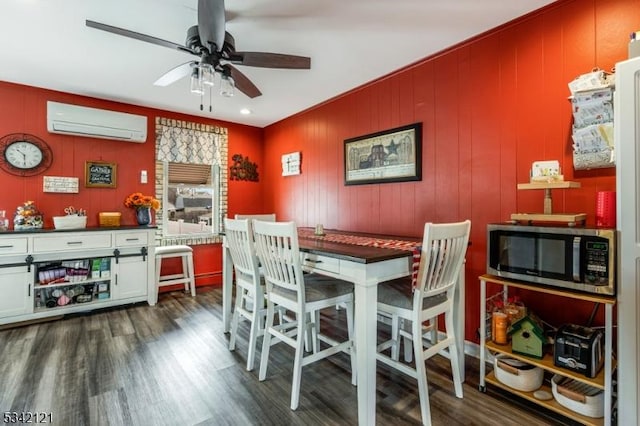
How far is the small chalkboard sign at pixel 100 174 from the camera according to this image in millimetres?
3619

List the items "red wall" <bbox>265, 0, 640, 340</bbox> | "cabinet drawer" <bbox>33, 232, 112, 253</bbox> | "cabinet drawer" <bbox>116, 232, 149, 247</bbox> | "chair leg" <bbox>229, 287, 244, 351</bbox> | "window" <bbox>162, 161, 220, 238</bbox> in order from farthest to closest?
"window" <bbox>162, 161, 220, 238</bbox> → "cabinet drawer" <bbox>116, 232, 149, 247</bbox> → "cabinet drawer" <bbox>33, 232, 112, 253</bbox> → "chair leg" <bbox>229, 287, 244, 351</bbox> → "red wall" <bbox>265, 0, 640, 340</bbox>

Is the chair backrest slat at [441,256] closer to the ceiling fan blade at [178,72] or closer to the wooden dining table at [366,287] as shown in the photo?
the wooden dining table at [366,287]

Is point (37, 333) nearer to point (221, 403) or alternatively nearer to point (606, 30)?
point (221, 403)

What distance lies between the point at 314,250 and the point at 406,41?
178cm

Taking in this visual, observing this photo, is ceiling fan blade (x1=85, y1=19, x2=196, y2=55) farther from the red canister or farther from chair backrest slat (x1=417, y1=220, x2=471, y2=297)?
the red canister

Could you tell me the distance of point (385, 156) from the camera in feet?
9.86

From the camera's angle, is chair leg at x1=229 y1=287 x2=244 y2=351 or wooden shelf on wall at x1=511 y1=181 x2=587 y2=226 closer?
wooden shelf on wall at x1=511 y1=181 x2=587 y2=226

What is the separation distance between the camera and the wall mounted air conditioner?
331cm

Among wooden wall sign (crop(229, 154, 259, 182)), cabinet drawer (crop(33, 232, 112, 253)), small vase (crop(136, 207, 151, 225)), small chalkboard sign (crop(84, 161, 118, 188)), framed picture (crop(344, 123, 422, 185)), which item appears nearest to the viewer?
framed picture (crop(344, 123, 422, 185))

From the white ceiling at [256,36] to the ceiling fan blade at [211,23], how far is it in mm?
379

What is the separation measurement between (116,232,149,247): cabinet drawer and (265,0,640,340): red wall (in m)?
2.32

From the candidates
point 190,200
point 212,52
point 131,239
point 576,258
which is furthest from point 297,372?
point 190,200

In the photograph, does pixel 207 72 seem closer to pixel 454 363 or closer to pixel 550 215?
pixel 550 215

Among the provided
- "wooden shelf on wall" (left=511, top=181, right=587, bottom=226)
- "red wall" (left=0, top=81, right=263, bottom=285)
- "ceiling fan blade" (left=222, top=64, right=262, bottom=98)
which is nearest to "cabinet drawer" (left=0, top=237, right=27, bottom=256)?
"red wall" (left=0, top=81, right=263, bottom=285)
